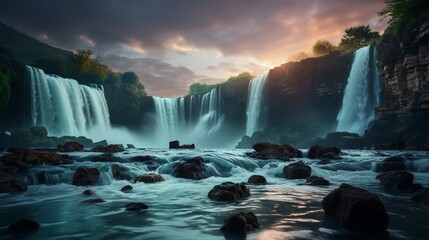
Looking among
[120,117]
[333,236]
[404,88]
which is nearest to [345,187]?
[333,236]

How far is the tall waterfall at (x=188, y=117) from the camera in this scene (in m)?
65.8

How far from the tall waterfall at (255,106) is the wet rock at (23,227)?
5375 centimetres

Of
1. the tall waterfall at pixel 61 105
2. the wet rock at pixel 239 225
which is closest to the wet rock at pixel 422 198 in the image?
the wet rock at pixel 239 225

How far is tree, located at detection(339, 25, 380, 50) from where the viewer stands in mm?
67625

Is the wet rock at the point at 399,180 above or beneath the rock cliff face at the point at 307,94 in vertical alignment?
beneath

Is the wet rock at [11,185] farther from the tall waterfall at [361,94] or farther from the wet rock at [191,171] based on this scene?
the tall waterfall at [361,94]

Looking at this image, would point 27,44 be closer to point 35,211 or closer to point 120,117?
point 120,117

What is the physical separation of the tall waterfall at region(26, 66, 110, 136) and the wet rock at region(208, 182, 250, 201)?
1881 inches

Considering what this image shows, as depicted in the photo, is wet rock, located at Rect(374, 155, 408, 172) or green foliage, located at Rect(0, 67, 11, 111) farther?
green foliage, located at Rect(0, 67, 11, 111)

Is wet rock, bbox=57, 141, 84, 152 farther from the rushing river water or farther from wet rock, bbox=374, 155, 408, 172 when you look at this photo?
wet rock, bbox=374, 155, 408, 172

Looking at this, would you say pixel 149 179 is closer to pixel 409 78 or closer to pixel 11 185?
pixel 11 185

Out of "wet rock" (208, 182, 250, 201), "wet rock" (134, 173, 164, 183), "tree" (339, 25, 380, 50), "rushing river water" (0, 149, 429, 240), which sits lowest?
"rushing river water" (0, 149, 429, 240)

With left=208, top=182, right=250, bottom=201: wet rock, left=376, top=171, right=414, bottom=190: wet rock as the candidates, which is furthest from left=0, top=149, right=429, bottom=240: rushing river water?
left=376, top=171, right=414, bottom=190: wet rock

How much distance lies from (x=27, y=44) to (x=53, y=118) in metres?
77.4
